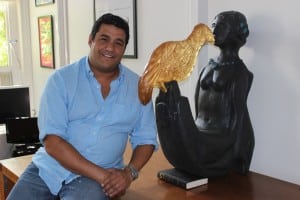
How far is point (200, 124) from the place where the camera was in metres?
1.35

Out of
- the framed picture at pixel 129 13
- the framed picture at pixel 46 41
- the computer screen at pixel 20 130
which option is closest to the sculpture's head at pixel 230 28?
the framed picture at pixel 129 13

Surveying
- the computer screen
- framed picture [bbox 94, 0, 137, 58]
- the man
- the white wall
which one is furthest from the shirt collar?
the computer screen

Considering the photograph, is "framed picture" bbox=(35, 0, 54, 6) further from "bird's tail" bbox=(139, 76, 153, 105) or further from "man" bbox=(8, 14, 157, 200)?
"bird's tail" bbox=(139, 76, 153, 105)

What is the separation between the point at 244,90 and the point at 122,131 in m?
0.45

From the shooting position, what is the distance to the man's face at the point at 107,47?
3.98 ft

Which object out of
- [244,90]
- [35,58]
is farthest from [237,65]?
[35,58]

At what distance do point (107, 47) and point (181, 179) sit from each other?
50 cm

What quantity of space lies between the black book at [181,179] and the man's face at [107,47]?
42 centimetres

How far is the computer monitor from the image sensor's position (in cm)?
273

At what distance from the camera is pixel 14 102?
2.78 m

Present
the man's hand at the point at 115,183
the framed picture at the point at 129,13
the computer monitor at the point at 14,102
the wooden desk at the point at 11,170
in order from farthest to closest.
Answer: the computer monitor at the point at 14,102 → the framed picture at the point at 129,13 → the wooden desk at the point at 11,170 → the man's hand at the point at 115,183

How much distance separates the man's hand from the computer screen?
1480mm

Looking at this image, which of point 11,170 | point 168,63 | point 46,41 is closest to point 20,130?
point 46,41

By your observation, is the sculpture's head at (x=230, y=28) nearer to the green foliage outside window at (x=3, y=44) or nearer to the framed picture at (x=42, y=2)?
the framed picture at (x=42, y=2)
